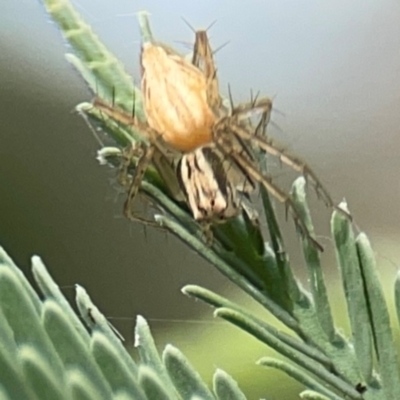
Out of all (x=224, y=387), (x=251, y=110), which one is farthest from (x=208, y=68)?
(x=224, y=387)

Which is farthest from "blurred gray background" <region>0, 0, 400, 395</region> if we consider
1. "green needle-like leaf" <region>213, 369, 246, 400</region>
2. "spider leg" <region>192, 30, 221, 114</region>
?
"green needle-like leaf" <region>213, 369, 246, 400</region>

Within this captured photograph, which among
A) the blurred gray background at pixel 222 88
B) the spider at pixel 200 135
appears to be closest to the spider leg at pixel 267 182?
the spider at pixel 200 135

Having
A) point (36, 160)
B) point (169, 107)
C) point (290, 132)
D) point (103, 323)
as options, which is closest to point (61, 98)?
point (36, 160)

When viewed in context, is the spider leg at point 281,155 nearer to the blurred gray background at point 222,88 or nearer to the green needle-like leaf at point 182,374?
the green needle-like leaf at point 182,374

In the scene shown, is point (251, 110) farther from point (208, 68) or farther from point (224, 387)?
point (224, 387)

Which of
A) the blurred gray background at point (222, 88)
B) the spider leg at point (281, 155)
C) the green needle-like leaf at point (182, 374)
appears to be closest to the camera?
the green needle-like leaf at point (182, 374)

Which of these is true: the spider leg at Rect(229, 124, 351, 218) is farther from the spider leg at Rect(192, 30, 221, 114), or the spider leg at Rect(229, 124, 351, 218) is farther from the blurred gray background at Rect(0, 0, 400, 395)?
the blurred gray background at Rect(0, 0, 400, 395)
